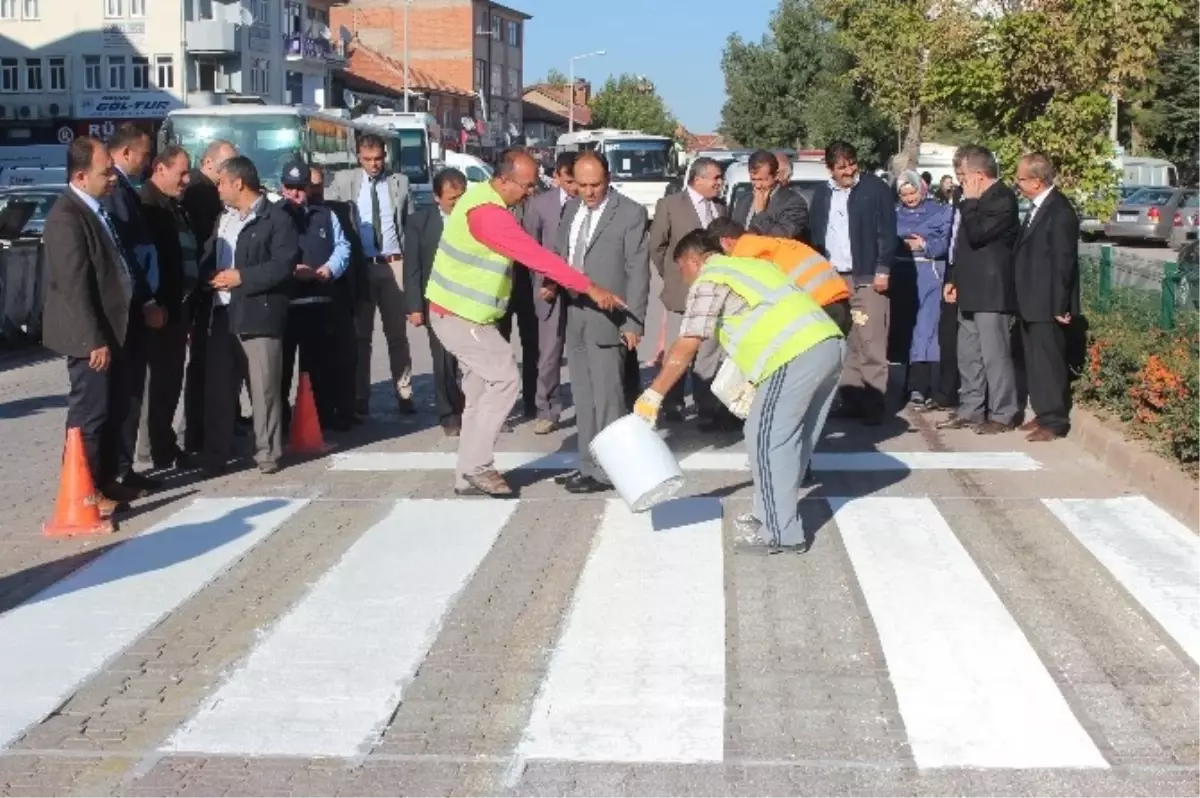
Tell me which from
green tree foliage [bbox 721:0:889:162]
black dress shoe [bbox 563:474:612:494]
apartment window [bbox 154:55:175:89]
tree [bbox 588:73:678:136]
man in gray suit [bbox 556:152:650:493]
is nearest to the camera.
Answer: man in gray suit [bbox 556:152:650:493]

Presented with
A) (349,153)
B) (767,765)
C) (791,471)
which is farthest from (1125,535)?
(349,153)

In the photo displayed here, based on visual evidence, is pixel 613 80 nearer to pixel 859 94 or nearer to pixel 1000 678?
pixel 859 94

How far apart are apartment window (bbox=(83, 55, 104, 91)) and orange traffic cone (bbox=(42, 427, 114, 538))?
203ft

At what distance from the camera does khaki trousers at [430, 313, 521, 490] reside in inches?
369

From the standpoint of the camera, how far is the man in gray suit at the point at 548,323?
1226 cm

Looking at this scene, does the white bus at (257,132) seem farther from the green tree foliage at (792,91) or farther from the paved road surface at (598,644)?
the green tree foliage at (792,91)

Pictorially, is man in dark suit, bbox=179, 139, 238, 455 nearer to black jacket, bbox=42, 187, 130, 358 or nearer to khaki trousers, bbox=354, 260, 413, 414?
black jacket, bbox=42, 187, 130, 358

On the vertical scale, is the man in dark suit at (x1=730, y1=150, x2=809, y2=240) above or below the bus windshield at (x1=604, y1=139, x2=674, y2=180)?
below

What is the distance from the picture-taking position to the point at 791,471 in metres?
8.03

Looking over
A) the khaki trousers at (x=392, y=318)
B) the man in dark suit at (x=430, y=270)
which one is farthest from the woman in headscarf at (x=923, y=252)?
the khaki trousers at (x=392, y=318)

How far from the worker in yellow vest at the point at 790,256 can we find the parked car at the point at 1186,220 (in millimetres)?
32786

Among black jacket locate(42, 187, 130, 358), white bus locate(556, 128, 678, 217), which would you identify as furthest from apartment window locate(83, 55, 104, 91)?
black jacket locate(42, 187, 130, 358)

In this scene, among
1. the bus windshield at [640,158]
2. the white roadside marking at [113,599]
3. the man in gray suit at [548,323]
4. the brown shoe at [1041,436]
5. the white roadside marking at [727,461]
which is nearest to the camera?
the white roadside marking at [113,599]

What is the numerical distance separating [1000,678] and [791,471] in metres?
1.99
